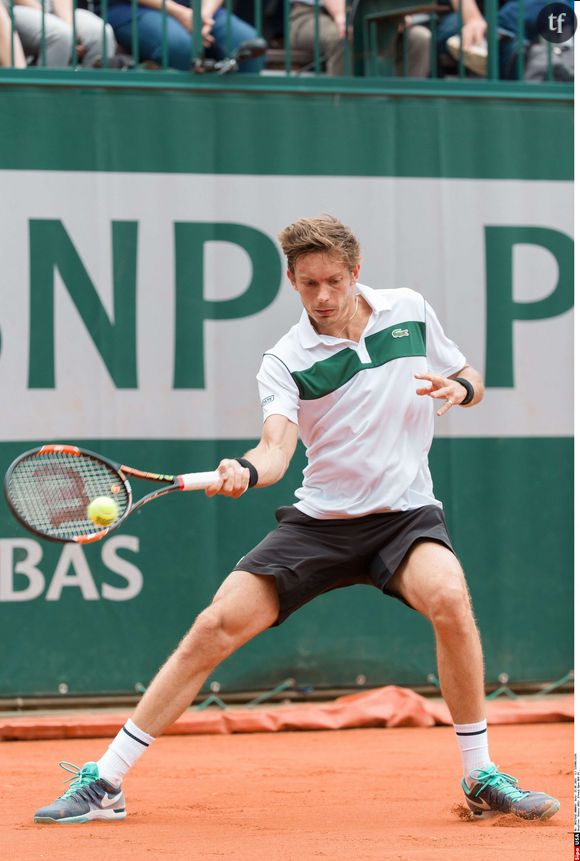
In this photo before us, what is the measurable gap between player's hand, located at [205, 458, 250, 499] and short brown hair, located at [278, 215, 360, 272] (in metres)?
0.66

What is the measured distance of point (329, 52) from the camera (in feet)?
21.2

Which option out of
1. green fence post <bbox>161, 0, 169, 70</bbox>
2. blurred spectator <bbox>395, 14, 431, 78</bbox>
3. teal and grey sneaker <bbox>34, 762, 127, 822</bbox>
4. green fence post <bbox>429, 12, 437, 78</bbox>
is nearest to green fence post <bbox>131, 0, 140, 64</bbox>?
green fence post <bbox>161, 0, 169, 70</bbox>

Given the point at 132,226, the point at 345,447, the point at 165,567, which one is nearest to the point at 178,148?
the point at 132,226

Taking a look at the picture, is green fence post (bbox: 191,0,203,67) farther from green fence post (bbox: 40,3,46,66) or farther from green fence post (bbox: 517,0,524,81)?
green fence post (bbox: 517,0,524,81)

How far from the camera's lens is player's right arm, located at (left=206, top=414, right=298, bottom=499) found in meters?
3.61

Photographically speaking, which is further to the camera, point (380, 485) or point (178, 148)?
point (178, 148)

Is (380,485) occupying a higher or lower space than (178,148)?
lower

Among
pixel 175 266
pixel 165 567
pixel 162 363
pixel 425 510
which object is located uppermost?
pixel 175 266

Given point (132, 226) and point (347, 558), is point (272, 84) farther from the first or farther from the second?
point (347, 558)

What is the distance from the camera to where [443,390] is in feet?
12.6

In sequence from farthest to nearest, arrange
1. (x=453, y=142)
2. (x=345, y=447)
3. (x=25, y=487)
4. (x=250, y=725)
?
(x=453, y=142)
(x=250, y=725)
(x=345, y=447)
(x=25, y=487)

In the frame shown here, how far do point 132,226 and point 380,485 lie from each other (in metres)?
2.40

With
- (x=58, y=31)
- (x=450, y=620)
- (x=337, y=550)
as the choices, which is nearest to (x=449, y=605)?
(x=450, y=620)

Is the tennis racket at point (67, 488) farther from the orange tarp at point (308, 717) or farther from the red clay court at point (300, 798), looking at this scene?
the orange tarp at point (308, 717)
